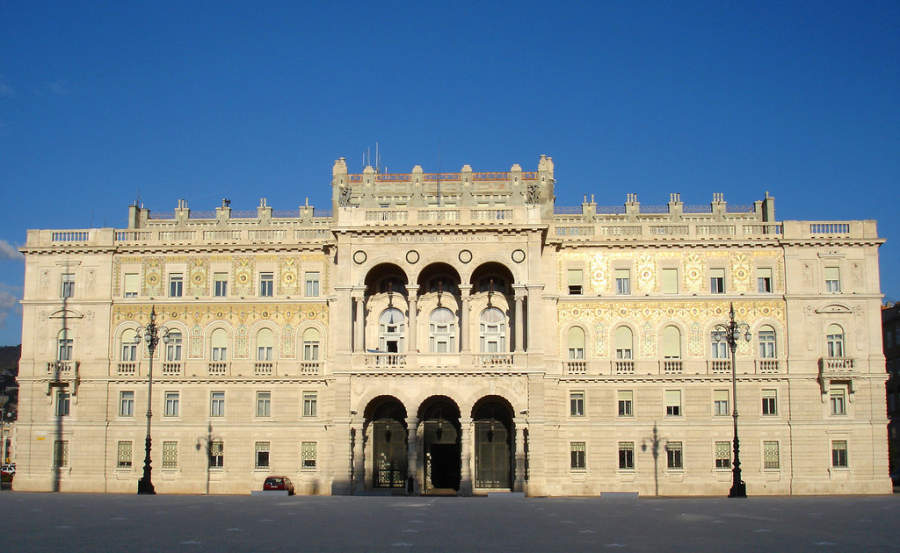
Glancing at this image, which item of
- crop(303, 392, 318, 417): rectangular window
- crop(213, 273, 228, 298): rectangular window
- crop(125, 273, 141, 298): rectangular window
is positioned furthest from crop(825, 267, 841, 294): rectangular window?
crop(125, 273, 141, 298): rectangular window

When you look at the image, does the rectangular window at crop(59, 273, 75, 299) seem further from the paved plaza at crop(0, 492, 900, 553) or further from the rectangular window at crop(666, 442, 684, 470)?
the rectangular window at crop(666, 442, 684, 470)

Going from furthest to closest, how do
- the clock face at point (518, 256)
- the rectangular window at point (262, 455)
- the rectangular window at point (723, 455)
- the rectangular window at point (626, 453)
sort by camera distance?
1. the rectangular window at point (262, 455)
2. the rectangular window at point (626, 453)
3. the rectangular window at point (723, 455)
4. the clock face at point (518, 256)

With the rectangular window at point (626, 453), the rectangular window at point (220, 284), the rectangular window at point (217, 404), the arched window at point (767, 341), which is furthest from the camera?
the rectangular window at point (220, 284)

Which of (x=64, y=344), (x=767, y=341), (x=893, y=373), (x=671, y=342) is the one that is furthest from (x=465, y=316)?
(x=893, y=373)

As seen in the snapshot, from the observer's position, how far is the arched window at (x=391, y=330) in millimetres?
62250

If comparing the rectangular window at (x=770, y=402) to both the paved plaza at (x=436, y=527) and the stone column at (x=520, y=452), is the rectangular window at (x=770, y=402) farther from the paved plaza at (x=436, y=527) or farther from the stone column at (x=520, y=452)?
the paved plaza at (x=436, y=527)

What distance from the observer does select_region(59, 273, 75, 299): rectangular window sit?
63688mm

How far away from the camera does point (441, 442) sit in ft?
202

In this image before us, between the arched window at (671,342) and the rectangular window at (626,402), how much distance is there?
3243 millimetres

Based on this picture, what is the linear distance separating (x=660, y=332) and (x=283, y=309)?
74.9 feet

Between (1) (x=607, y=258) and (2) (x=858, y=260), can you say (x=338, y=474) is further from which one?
(2) (x=858, y=260)

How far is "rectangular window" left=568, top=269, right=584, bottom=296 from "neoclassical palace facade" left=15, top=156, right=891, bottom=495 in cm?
13

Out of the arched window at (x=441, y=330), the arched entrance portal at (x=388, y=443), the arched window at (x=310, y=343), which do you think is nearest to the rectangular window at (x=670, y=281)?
the arched window at (x=441, y=330)

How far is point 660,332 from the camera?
61781 mm
